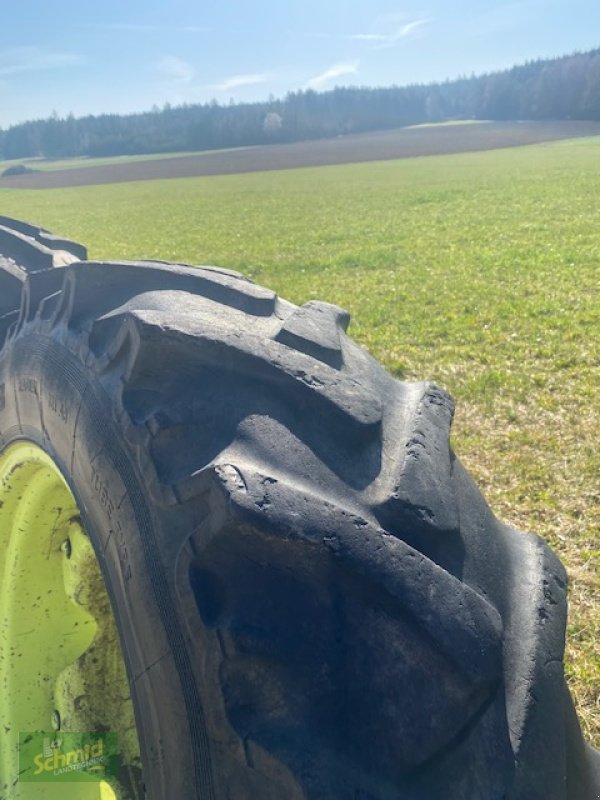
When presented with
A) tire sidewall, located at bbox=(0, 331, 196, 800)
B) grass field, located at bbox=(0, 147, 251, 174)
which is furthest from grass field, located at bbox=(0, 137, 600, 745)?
grass field, located at bbox=(0, 147, 251, 174)

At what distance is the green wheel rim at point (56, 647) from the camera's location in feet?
6.49

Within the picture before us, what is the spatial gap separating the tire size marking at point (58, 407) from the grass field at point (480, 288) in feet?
6.50

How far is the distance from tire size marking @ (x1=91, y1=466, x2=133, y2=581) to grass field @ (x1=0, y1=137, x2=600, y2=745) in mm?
1861

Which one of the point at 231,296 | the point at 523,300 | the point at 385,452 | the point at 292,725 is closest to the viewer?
the point at 292,725

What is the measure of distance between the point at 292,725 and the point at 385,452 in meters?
0.47

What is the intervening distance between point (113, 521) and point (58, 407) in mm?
344

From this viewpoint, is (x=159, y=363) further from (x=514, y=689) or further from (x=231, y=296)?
(x=514, y=689)

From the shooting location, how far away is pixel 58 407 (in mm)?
1485

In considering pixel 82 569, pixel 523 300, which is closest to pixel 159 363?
pixel 82 569

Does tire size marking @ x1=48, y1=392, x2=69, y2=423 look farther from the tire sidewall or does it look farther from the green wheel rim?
the green wheel rim

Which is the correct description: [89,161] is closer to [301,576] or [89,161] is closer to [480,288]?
[480,288]

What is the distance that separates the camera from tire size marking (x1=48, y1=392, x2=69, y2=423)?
56.8 inches

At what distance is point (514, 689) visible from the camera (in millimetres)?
1112

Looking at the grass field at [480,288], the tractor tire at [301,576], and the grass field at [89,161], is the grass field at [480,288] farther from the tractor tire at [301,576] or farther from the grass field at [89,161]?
the grass field at [89,161]
